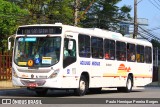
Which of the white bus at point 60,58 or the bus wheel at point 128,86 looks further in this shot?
the bus wheel at point 128,86

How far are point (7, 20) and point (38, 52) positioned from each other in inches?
804

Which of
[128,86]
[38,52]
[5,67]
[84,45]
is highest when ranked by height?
[84,45]

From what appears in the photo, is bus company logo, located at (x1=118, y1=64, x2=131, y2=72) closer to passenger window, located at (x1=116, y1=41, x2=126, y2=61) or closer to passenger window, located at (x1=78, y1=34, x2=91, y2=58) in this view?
passenger window, located at (x1=116, y1=41, x2=126, y2=61)

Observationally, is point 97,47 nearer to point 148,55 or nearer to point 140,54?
point 140,54

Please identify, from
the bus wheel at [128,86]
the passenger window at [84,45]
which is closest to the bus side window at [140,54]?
the bus wheel at [128,86]

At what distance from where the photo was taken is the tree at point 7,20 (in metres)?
39.2

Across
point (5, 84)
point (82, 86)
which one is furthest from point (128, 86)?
point (5, 84)

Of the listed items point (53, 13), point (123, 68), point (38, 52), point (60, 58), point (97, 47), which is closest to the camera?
point (60, 58)

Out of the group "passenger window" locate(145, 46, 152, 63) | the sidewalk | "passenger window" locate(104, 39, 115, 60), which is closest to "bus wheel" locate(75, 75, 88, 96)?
"passenger window" locate(104, 39, 115, 60)

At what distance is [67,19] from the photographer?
46.9m

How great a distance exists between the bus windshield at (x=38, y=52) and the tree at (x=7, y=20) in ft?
62.2

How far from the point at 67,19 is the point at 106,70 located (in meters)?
23.5

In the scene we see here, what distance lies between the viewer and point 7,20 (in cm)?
3962

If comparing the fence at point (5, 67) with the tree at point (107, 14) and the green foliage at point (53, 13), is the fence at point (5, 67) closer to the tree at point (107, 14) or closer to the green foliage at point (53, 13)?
the green foliage at point (53, 13)
